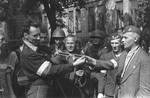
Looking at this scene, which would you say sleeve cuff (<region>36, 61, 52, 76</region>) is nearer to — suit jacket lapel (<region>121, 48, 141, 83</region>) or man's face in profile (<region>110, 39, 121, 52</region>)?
suit jacket lapel (<region>121, 48, 141, 83</region>)

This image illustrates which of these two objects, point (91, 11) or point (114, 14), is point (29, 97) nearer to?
point (114, 14)

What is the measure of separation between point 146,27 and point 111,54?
30.5 ft

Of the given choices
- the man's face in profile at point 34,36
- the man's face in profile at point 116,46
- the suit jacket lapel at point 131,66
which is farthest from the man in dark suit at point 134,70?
the man's face in profile at point 116,46

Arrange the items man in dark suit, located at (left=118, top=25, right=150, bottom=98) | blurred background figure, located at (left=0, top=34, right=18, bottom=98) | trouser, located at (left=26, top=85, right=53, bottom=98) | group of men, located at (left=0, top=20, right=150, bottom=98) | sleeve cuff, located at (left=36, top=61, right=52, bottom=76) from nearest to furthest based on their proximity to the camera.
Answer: man in dark suit, located at (left=118, top=25, right=150, bottom=98) < group of men, located at (left=0, top=20, right=150, bottom=98) < sleeve cuff, located at (left=36, top=61, right=52, bottom=76) < trouser, located at (left=26, top=85, right=53, bottom=98) < blurred background figure, located at (left=0, top=34, right=18, bottom=98)

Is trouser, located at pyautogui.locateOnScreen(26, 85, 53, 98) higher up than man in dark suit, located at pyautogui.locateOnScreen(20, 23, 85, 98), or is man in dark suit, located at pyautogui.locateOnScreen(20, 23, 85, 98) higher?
man in dark suit, located at pyautogui.locateOnScreen(20, 23, 85, 98)

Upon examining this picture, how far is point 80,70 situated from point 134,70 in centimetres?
182

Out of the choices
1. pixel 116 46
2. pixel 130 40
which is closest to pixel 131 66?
pixel 130 40

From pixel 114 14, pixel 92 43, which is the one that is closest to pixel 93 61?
pixel 92 43

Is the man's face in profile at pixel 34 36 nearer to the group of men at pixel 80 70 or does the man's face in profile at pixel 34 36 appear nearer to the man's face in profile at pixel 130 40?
the group of men at pixel 80 70

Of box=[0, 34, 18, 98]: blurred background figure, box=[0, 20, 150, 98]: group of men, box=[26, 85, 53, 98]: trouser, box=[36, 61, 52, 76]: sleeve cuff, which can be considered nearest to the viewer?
box=[0, 20, 150, 98]: group of men

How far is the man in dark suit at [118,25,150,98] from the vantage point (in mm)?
6188

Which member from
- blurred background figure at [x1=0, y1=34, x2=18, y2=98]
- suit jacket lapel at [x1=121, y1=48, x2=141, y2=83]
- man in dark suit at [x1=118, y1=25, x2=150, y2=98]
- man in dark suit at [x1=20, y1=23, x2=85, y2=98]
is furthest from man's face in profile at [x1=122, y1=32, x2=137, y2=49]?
blurred background figure at [x1=0, y1=34, x2=18, y2=98]

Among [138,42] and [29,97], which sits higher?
[138,42]

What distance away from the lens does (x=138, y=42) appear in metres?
6.56
